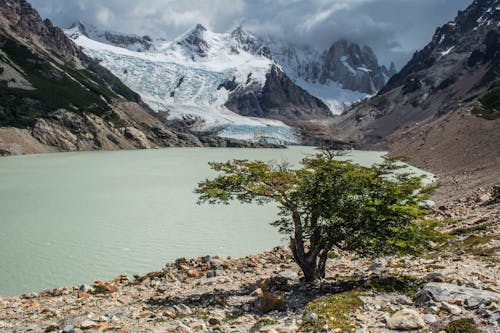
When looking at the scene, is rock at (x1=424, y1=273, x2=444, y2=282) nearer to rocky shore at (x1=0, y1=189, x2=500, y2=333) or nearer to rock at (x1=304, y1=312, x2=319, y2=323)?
rocky shore at (x1=0, y1=189, x2=500, y2=333)

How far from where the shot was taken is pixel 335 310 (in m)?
12.0

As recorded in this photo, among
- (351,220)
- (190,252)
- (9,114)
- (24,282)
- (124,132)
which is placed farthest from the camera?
(124,132)

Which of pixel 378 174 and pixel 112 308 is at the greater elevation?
pixel 378 174

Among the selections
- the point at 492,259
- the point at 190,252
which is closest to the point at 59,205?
the point at 190,252

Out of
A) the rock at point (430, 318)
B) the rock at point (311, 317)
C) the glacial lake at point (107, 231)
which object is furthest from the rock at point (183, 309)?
the glacial lake at point (107, 231)

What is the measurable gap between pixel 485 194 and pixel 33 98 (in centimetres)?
17725

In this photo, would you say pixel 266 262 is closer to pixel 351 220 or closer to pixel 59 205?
pixel 351 220

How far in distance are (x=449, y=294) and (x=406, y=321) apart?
209cm

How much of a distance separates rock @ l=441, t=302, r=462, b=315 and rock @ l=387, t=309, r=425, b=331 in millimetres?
810

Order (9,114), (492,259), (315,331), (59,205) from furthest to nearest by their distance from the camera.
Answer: (9,114) → (59,205) → (492,259) → (315,331)

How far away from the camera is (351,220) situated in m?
15.2

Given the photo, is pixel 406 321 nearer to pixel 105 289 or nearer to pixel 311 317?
pixel 311 317

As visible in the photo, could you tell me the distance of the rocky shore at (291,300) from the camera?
36.0ft

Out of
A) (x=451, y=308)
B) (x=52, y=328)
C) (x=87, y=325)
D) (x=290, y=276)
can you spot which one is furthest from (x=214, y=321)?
(x=451, y=308)
